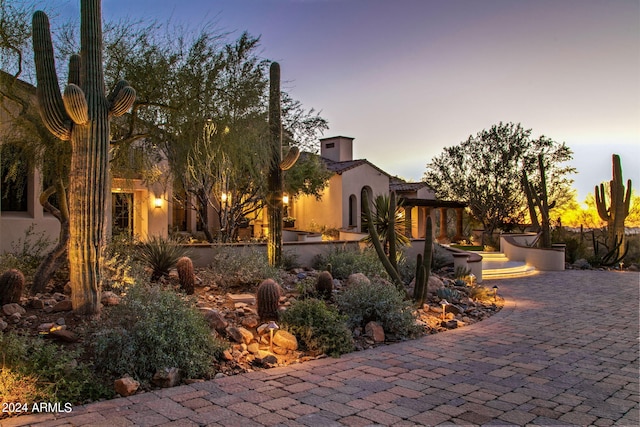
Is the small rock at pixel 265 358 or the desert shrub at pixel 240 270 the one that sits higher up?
the desert shrub at pixel 240 270

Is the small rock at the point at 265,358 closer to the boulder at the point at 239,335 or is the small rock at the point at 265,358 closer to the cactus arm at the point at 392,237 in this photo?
the boulder at the point at 239,335

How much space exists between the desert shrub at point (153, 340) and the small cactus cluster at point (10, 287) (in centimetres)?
193

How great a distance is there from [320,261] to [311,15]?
618 cm

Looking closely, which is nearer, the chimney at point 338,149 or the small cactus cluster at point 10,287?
the small cactus cluster at point 10,287

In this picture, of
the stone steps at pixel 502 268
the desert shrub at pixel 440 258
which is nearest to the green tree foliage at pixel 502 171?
the stone steps at pixel 502 268

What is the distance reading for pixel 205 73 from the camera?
1072 cm

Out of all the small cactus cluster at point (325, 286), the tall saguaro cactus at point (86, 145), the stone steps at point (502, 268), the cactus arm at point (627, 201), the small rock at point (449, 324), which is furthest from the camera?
the cactus arm at point (627, 201)

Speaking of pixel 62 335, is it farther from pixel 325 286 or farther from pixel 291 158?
pixel 291 158

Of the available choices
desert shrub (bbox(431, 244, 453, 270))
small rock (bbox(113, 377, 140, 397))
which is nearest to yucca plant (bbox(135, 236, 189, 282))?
small rock (bbox(113, 377, 140, 397))

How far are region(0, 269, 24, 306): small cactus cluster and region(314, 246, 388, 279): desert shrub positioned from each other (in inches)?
240

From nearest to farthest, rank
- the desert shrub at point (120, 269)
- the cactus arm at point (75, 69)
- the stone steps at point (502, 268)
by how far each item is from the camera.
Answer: the cactus arm at point (75, 69)
the desert shrub at point (120, 269)
the stone steps at point (502, 268)

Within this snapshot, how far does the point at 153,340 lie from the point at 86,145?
3.06 meters

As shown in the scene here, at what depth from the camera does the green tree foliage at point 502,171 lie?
2906 cm

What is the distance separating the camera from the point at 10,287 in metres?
7.24
